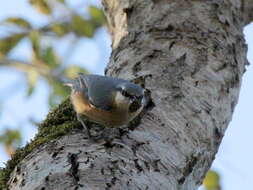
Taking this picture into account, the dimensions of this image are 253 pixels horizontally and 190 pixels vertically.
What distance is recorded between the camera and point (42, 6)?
389cm

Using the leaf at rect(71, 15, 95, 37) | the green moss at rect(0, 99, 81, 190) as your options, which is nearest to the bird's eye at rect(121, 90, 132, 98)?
the green moss at rect(0, 99, 81, 190)

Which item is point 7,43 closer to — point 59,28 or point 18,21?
point 18,21

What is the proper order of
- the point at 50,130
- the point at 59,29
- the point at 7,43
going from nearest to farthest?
→ 1. the point at 50,130
2. the point at 7,43
3. the point at 59,29

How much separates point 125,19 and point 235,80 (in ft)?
2.72

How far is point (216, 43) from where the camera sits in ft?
10.5

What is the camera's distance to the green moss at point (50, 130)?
7.91 ft

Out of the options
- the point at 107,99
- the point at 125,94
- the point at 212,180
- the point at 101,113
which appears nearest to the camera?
the point at 125,94

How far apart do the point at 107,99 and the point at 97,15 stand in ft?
3.51

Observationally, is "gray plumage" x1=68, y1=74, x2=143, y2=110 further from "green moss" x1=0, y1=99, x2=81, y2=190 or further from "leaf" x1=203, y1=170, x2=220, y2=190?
"leaf" x1=203, y1=170, x2=220, y2=190

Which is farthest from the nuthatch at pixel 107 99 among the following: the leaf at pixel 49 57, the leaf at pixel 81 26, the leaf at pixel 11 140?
the leaf at pixel 11 140

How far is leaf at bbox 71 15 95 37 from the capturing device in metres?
3.92

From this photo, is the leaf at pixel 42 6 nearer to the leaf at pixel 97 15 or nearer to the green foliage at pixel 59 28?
the green foliage at pixel 59 28

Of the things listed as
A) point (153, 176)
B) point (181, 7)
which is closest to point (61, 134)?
point (153, 176)

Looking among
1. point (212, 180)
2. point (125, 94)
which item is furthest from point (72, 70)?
point (212, 180)
